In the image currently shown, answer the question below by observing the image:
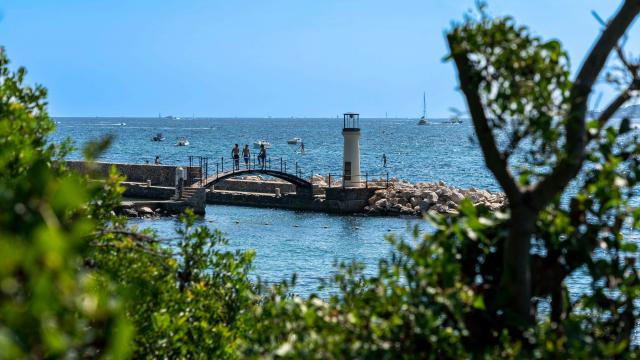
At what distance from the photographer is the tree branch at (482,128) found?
4.59m

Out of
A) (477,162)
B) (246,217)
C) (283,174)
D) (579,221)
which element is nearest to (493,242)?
(579,221)

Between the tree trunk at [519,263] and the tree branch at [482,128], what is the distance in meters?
0.11

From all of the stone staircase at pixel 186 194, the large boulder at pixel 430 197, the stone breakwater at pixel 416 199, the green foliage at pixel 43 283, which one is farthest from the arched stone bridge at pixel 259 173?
the green foliage at pixel 43 283

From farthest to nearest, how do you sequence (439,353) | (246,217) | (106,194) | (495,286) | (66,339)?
(246,217) < (106,194) < (495,286) < (439,353) < (66,339)

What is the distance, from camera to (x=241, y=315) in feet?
27.0

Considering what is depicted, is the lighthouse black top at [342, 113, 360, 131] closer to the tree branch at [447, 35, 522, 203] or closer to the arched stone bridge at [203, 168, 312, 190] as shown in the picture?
the arched stone bridge at [203, 168, 312, 190]

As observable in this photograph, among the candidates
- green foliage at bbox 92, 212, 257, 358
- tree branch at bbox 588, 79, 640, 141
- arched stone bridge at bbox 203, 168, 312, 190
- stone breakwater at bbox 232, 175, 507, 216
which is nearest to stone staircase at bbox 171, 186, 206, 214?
arched stone bridge at bbox 203, 168, 312, 190

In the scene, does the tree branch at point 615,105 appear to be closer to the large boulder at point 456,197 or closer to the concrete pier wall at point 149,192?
the large boulder at point 456,197

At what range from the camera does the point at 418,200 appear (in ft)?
151

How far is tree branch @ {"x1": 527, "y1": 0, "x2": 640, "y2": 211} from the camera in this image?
4602 mm

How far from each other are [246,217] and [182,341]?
122 feet

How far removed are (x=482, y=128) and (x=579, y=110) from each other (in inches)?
21.3

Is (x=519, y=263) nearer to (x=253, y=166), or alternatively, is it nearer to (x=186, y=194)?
(x=186, y=194)

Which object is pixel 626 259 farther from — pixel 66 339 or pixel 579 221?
pixel 66 339
